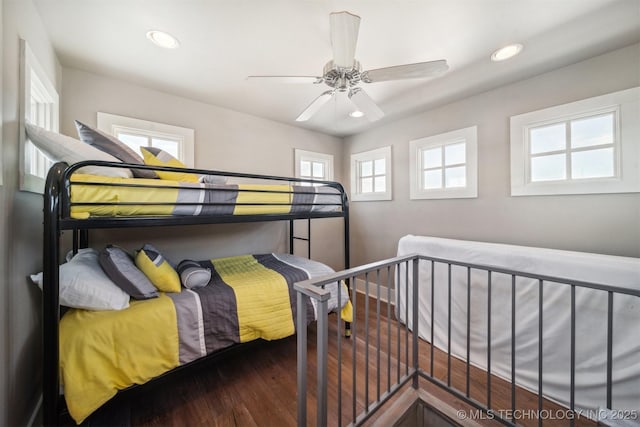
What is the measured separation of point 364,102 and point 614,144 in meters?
1.85

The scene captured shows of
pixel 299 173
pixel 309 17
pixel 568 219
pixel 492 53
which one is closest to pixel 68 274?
pixel 309 17

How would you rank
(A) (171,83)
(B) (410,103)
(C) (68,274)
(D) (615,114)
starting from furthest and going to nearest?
(B) (410,103) < (A) (171,83) < (D) (615,114) < (C) (68,274)

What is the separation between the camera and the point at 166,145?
2.47 meters

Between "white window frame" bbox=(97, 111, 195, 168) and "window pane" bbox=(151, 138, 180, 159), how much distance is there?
0.03 meters

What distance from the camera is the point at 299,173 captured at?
3.42m

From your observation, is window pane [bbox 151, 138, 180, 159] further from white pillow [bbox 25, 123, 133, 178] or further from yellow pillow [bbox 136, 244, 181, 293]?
yellow pillow [bbox 136, 244, 181, 293]

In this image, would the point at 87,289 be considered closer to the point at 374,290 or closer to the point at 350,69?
the point at 350,69

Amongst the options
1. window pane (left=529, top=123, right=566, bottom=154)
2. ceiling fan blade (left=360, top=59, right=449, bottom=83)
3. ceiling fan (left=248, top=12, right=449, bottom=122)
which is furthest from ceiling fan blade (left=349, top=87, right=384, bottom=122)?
window pane (left=529, top=123, right=566, bottom=154)

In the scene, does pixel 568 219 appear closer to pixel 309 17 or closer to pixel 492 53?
pixel 492 53

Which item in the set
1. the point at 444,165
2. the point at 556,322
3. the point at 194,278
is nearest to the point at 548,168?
the point at 444,165

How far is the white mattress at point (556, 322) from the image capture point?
140cm

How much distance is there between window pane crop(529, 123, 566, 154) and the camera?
1982 mm

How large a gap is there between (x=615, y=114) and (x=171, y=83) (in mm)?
3615

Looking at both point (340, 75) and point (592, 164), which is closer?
point (340, 75)
